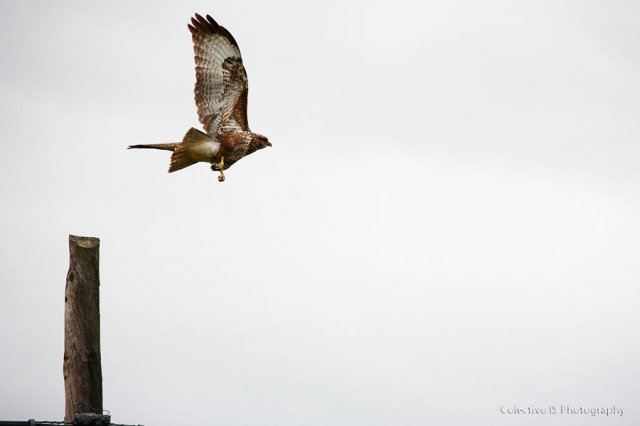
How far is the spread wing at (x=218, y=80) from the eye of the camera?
44.5 ft

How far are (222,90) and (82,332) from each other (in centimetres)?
674

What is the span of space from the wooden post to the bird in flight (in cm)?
586

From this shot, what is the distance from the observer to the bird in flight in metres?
13.5

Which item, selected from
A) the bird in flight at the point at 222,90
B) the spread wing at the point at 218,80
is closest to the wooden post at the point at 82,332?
the bird in flight at the point at 222,90

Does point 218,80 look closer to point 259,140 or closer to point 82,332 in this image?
point 259,140

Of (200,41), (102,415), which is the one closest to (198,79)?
(200,41)

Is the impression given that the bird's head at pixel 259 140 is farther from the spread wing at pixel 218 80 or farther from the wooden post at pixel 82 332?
the wooden post at pixel 82 332

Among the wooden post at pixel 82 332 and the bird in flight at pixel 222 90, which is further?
the bird in flight at pixel 222 90

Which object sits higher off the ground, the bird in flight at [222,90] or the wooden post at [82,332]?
the bird in flight at [222,90]

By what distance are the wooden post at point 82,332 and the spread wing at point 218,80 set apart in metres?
6.16

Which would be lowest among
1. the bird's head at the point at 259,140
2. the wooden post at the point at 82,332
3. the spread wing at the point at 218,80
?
the wooden post at the point at 82,332

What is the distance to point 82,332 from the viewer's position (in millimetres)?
7449

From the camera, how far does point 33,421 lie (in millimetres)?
6484

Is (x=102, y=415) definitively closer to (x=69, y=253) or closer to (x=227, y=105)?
(x=69, y=253)
